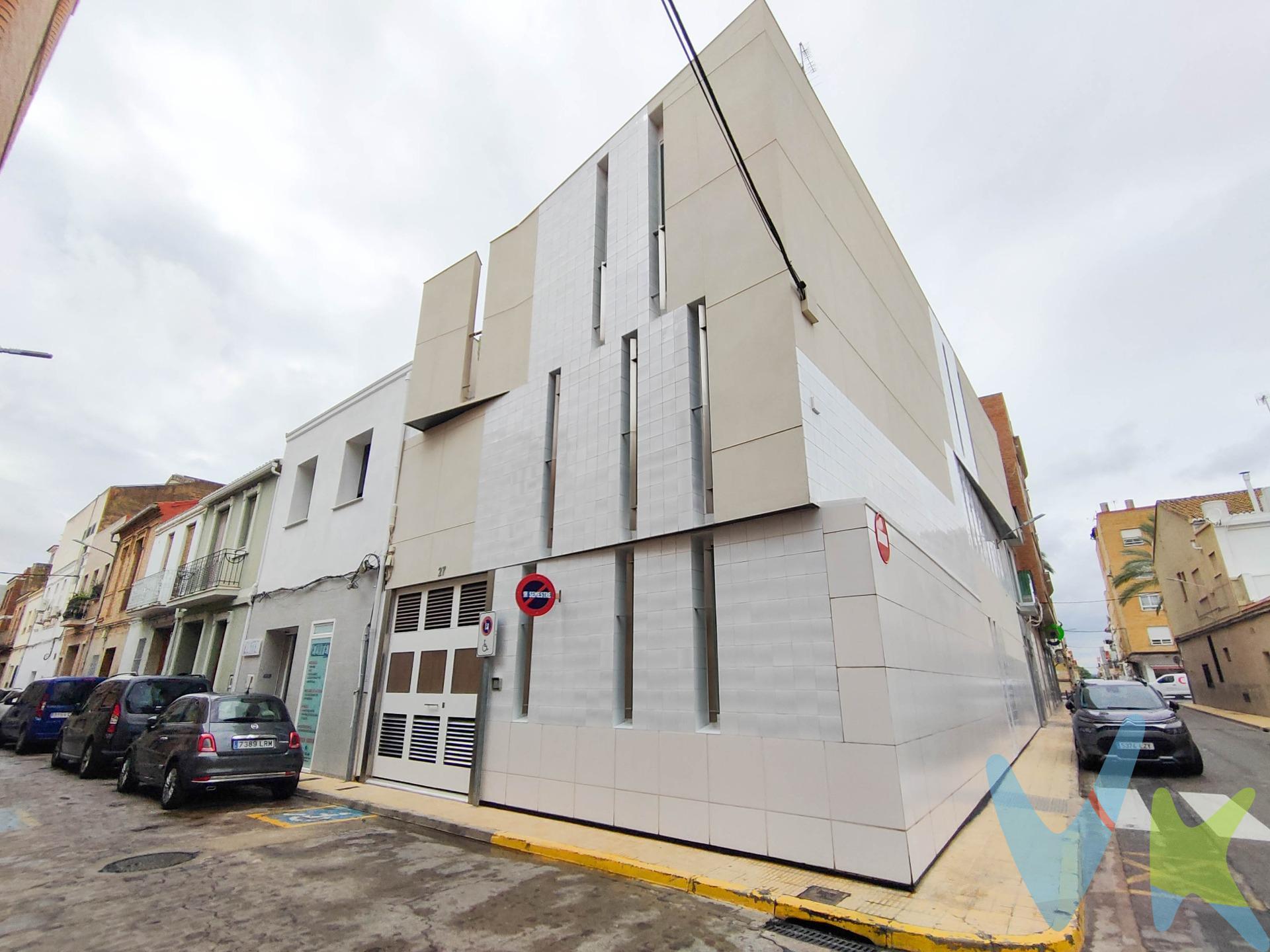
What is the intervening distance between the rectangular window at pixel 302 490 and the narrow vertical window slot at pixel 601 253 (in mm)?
9419

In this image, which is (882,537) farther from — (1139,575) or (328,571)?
(1139,575)

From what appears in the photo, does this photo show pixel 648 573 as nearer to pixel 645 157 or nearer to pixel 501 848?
pixel 501 848

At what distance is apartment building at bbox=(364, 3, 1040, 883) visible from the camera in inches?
221

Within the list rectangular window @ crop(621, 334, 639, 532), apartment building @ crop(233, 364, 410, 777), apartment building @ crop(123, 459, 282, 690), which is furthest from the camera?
apartment building @ crop(123, 459, 282, 690)

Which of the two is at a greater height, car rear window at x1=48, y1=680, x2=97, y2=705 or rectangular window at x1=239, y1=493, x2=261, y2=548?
rectangular window at x1=239, y1=493, x2=261, y2=548

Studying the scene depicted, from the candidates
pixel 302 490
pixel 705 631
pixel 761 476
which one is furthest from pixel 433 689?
pixel 302 490

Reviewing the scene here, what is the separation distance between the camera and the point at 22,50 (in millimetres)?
5379

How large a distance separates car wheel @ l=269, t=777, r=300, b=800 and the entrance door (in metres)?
1.43

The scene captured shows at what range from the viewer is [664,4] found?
3.91 m

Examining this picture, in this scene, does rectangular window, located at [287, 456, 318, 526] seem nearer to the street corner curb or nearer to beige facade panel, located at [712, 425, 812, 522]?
the street corner curb

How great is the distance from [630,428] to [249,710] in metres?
6.94

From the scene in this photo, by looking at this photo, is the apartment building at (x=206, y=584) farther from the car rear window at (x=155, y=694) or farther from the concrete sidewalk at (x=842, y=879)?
the concrete sidewalk at (x=842, y=879)

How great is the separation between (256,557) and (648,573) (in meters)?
13.4

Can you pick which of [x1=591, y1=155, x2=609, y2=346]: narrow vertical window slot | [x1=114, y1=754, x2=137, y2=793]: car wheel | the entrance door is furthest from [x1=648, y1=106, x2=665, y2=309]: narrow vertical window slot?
[x1=114, y1=754, x2=137, y2=793]: car wheel
